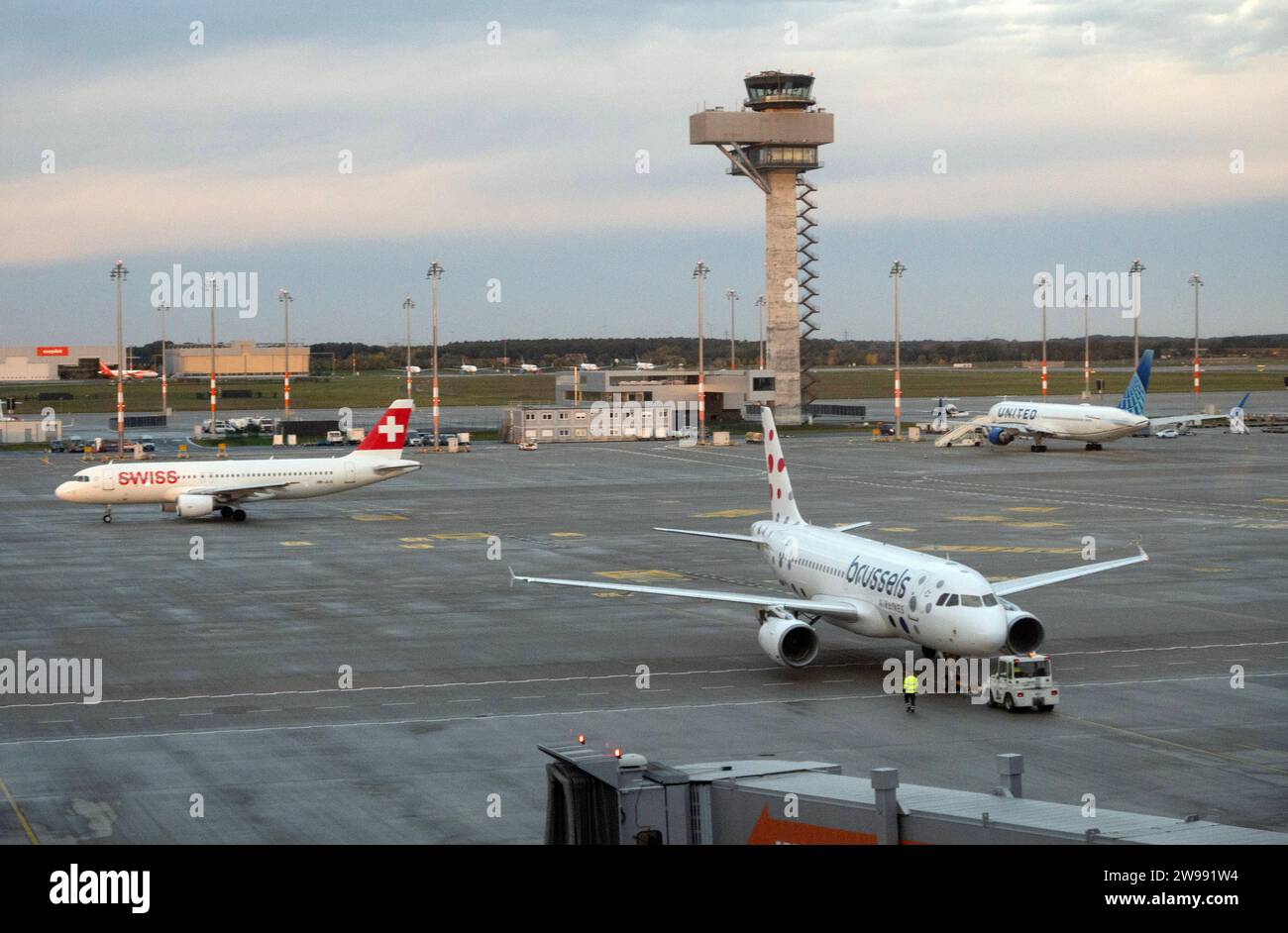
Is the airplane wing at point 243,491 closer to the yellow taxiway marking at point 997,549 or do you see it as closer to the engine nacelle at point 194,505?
the engine nacelle at point 194,505

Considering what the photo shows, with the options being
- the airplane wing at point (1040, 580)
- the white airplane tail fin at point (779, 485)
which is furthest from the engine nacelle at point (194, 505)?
the airplane wing at point (1040, 580)

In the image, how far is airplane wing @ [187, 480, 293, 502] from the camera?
8400cm

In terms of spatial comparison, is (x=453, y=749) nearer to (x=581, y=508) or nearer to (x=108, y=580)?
(x=108, y=580)

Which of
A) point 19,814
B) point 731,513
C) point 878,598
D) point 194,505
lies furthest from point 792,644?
point 194,505

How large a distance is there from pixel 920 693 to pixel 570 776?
2121 centimetres

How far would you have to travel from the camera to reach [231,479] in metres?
84.8

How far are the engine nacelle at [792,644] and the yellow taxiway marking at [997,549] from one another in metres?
27.1

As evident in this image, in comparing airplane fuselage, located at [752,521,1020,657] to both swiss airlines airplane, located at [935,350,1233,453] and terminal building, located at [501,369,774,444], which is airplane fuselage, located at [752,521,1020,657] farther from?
terminal building, located at [501,369,774,444]

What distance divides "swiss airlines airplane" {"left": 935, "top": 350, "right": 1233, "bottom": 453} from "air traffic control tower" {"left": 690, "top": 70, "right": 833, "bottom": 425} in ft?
109

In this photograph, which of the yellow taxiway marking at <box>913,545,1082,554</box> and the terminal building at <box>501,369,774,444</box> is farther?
the terminal building at <box>501,369,774,444</box>

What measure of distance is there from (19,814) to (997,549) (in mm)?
48371

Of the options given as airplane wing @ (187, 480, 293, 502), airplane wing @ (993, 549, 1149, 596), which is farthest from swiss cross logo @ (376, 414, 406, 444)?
airplane wing @ (993, 549, 1149, 596)

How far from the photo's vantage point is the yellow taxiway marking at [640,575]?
200 ft

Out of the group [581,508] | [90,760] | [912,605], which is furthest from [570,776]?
[581,508]
